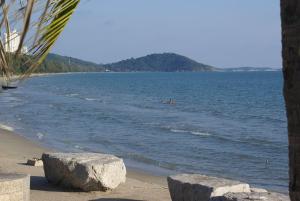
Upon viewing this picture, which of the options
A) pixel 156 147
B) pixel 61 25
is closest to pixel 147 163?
pixel 156 147

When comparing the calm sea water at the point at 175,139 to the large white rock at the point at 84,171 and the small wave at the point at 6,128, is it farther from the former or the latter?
the large white rock at the point at 84,171

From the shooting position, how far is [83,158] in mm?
9477

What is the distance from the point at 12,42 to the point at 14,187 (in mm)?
4974

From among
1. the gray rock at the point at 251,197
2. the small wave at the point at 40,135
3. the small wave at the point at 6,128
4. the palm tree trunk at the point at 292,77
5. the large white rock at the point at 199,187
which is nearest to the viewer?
the palm tree trunk at the point at 292,77

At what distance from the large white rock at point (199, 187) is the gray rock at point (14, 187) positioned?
6.91 ft

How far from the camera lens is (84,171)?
9312mm

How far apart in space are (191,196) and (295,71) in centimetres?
609

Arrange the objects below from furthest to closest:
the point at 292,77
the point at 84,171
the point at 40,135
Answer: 1. the point at 40,135
2. the point at 84,171
3. the point at 292,77

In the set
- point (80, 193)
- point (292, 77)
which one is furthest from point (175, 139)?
point (292, 77)

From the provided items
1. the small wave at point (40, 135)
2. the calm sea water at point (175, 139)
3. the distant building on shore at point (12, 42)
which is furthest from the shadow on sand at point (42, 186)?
the small wave at point (40, 135)

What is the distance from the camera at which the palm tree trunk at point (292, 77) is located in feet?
6.23

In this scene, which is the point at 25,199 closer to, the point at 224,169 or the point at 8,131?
the point at 224,169

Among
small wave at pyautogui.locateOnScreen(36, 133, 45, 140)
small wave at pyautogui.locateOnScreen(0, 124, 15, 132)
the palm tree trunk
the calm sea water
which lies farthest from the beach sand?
small wave at pyautogui.locateOnScreen(0, 124, 15, 132)

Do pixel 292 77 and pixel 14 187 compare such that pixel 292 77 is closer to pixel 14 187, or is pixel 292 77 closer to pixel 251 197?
pixel 251 197
